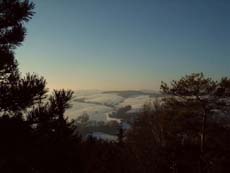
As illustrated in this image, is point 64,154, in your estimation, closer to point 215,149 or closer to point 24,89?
point 24,89

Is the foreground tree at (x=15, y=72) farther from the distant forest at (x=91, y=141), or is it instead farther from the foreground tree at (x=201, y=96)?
the foreground tree at (x=201, y=96)

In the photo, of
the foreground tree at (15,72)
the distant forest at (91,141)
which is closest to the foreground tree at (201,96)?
the distant forest at (91,141)

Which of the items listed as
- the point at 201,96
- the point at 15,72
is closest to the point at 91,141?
the point at 201,96

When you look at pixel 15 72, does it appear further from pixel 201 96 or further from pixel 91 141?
pixel 91 141

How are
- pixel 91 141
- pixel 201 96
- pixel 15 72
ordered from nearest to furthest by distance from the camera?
pixel 15 72 → pixel 201 96 → pixel 91 141

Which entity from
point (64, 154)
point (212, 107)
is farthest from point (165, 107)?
point (64, 154)

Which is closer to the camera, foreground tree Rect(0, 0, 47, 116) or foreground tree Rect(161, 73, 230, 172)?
foreground tree Rect(0, 0, 47, 116)

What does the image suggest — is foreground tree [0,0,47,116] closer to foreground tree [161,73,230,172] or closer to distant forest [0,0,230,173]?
distant forest [0,0,230,173]

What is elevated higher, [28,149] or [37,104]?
[37,104]

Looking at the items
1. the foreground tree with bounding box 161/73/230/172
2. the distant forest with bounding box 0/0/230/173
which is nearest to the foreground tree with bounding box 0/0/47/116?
the distant forest with bounding box 0/0/230/173
